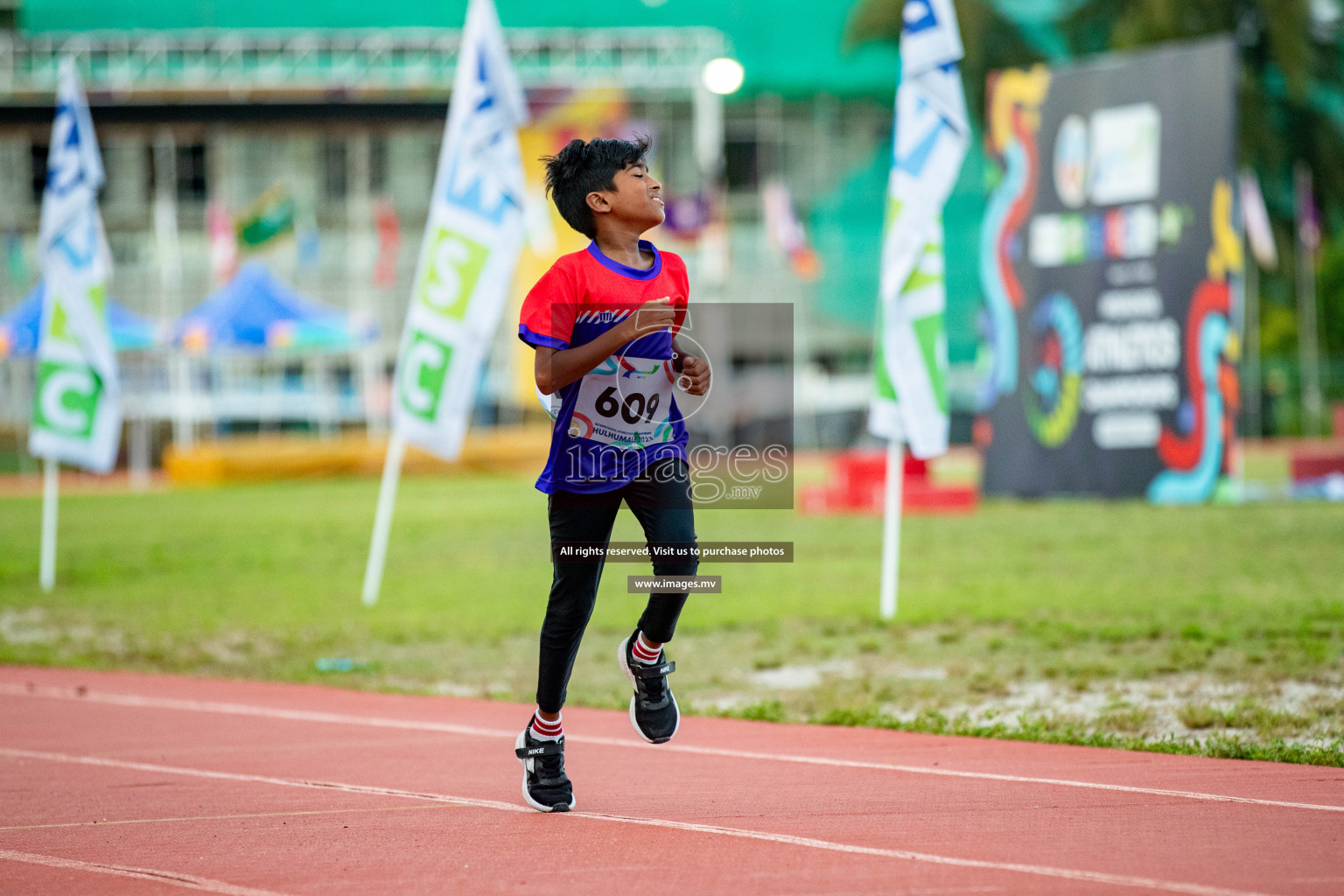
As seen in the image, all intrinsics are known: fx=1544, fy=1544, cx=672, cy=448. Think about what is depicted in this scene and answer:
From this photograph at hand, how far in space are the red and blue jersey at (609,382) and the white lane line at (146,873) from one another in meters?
1.54

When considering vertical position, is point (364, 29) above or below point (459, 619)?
above

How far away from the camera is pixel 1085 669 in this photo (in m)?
8.69

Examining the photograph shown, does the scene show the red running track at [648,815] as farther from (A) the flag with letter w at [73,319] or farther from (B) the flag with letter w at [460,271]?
(A) the flag with letter w at [73,319]

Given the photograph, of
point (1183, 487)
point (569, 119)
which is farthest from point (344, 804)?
point (569, 119)

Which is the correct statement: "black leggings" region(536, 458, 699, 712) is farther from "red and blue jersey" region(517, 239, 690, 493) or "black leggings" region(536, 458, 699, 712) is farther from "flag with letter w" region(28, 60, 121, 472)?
"flag with letter w" region(28, 60, 121, 472)

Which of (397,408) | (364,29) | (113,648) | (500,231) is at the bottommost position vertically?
(113,648)

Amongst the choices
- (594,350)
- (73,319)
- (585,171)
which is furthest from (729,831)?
(73,319)

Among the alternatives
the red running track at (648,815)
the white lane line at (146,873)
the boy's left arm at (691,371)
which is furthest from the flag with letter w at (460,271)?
the white lane line at (146,873)

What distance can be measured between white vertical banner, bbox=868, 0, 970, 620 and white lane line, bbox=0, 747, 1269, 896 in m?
5.92

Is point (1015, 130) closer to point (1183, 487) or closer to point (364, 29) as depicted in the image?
point (1183, 487)

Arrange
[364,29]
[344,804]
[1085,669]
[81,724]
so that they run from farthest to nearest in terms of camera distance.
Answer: [364,29], [1085,669], [81,724], [344,804]

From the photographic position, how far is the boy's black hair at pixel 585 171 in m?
5.08

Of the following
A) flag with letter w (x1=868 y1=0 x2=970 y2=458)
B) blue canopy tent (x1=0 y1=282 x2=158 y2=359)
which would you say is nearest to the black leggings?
flag with letter w (x1=868 y1=0 x2=970 y2=458)

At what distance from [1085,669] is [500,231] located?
6.12 meters
